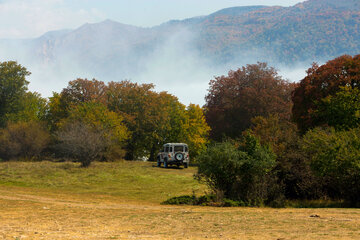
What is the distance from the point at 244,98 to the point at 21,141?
31.0 meters

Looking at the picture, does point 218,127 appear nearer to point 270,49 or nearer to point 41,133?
point 41,133

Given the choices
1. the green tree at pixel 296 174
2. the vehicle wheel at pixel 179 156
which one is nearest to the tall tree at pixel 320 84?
the green tree at pixel 296 174

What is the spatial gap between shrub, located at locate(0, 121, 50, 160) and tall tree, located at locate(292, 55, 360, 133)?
34894 millimetres

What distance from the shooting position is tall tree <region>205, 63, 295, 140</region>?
5538 centimetres

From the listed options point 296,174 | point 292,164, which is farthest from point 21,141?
point 296,174

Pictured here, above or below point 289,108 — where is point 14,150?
below

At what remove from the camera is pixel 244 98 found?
5584 cm

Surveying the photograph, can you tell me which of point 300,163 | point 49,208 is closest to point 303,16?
point 300,163

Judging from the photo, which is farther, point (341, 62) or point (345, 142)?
point (341, 62)

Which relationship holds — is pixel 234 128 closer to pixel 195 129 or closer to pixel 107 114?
pixel 195 129

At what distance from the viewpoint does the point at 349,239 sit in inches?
358

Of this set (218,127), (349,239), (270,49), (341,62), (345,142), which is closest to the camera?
(349,239)

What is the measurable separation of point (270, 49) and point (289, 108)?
41.6 m

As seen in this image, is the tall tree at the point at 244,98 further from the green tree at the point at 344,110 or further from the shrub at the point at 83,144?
the green tree at the point at 344,110
